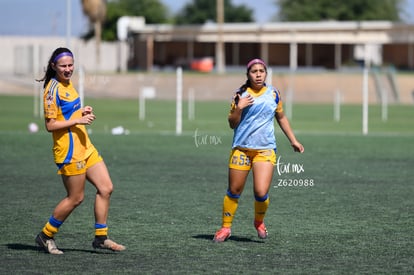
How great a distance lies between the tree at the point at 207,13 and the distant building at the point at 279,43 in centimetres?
4471

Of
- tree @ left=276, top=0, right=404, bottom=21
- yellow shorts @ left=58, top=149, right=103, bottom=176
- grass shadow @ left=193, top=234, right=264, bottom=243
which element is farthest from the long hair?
tree @ left=276, top=0, right=404, bottom=21

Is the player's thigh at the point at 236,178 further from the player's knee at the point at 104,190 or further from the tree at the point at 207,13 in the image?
the tree at the point at 207,13

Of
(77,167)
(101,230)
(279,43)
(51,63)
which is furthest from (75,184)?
(279,43)

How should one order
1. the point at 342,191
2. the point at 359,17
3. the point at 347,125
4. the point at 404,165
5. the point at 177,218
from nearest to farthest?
the point at 177,218, the point at 342,191, the point at 404,165, the point at 347,125, the point at 359,17

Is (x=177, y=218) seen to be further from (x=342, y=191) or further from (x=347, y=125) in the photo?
(x=347, y=125)

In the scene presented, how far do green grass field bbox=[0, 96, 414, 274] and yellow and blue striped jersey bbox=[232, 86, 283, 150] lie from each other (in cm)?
103

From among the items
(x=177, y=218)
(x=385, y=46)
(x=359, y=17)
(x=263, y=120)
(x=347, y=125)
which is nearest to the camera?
(x=263, y=120)

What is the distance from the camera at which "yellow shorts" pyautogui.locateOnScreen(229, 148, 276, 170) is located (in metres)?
10.7

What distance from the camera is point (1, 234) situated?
11.2 meters

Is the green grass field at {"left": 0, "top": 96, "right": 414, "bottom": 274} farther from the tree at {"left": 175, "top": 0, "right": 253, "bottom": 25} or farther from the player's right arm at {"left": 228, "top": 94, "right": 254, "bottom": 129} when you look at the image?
the tree at {"left": 175, "top": 0, "right": 253, "bottom": 25}

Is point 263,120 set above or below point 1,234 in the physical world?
above

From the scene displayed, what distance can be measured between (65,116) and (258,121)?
2.01 meters

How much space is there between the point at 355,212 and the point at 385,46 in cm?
8114

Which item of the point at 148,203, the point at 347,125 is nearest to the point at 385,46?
the point at 347,125
